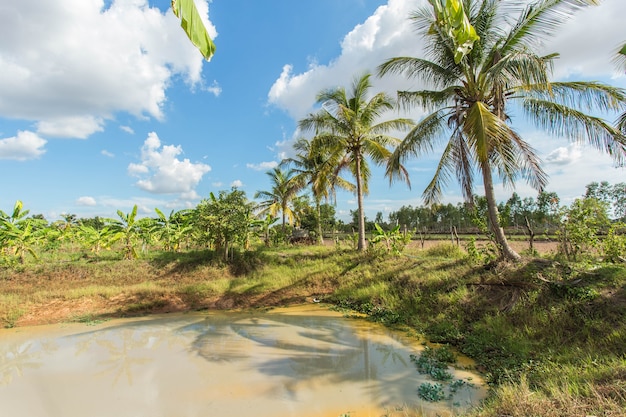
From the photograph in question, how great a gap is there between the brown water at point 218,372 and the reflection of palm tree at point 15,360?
0.02 meters

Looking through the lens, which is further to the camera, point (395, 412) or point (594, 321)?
point (594, 321)

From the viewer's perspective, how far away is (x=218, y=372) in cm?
523

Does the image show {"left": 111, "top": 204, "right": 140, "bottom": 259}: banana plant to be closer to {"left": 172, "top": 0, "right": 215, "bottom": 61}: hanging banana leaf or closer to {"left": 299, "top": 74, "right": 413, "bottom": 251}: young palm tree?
{"left": 299, "top": 74, "right": 413, "bottom": 251}: young palm tree

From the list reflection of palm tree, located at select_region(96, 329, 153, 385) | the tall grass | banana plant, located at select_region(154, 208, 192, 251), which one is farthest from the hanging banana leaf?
banana plant, located at select_region(154, 208, 192, 251)

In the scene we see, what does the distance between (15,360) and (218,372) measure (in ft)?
15.4

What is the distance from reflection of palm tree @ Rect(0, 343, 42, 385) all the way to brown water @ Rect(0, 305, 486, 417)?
0.9 inches

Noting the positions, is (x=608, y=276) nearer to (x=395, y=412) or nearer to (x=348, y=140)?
(x=395, y=412)

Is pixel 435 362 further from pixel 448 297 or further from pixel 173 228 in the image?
pixel 173 228

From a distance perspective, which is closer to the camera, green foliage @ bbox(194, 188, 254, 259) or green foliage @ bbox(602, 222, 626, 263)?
green foliage @ bbox(602, 222, 626, 263)

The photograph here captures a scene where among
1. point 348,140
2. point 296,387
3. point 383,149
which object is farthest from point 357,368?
point 348,140

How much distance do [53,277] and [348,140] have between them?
1353cm

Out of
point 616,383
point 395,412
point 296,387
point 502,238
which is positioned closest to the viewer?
point 616,383

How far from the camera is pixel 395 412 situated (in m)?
3.80

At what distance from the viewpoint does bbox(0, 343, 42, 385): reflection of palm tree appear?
18.4 ft
